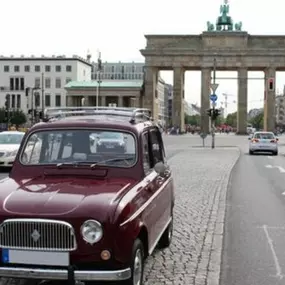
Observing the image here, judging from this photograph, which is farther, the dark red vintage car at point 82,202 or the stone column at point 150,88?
the stone column at point 150,88

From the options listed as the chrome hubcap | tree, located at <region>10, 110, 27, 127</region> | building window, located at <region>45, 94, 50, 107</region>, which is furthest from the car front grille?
building window, located at <region>45, 94, 50, 107</region>

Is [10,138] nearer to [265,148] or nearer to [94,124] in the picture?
[94,124]

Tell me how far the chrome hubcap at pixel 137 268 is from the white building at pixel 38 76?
501ft

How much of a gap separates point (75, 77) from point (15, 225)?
154 metres

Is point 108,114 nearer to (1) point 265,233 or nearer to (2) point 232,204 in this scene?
(1) point 265,233

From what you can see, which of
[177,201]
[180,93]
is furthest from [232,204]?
[180,93]

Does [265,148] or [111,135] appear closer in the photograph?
[111,135]

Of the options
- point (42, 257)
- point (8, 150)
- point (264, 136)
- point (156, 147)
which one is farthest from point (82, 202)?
point (264, 136)

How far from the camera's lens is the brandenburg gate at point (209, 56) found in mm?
112750

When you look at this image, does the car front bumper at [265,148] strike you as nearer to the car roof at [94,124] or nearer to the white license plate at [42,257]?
the car roof at [94,124]

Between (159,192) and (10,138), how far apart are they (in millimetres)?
18001

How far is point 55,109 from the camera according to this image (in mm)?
8031

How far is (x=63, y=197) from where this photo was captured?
5.54 meters

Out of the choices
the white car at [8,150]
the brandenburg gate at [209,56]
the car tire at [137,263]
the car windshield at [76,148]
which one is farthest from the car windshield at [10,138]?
the brandenburg gate at [209,56]
